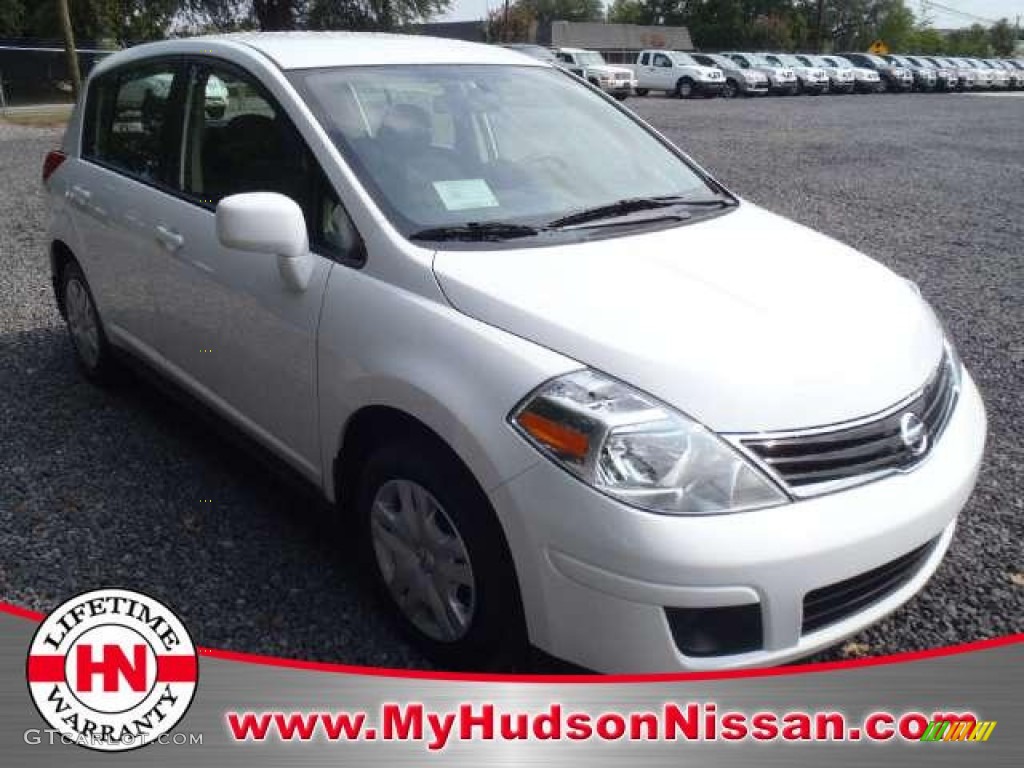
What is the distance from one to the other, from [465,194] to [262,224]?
63cm

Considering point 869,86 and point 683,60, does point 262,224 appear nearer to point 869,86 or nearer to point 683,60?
point 683,60

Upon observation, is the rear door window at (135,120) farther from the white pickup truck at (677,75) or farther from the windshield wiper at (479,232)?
the white pickup truck at (677,75)

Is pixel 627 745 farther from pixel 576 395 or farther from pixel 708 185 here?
pixel 708 185

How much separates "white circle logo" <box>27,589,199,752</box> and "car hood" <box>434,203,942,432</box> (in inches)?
44.3

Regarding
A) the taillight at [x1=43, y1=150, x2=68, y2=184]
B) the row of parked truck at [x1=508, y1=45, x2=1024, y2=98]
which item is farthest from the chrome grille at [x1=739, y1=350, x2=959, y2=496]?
the row of parked truck at [x1=508, y1=45, x2=1024, y2=98]

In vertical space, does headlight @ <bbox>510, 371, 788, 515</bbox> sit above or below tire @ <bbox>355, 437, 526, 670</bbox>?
above

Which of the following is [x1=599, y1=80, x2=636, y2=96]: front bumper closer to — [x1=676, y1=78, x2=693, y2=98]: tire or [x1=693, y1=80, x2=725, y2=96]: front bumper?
[x1=676, y1=78, x2=693, y2=98]: tire

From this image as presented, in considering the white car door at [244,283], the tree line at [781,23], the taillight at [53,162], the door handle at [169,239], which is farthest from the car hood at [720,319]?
the tree line at [781,23]

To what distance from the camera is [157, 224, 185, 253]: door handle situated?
354 centimetres

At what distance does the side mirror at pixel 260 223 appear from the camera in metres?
2.70

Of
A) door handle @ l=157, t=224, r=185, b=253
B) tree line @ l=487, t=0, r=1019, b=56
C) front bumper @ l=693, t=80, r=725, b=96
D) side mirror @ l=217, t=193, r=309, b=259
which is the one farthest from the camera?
tree line @ l=487, t=0, r=1019, b=56

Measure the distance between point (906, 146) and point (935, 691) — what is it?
15.6 meters

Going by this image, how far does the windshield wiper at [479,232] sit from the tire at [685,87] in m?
31.2

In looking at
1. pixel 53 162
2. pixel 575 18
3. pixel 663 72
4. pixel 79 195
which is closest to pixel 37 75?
pixel 663 72
